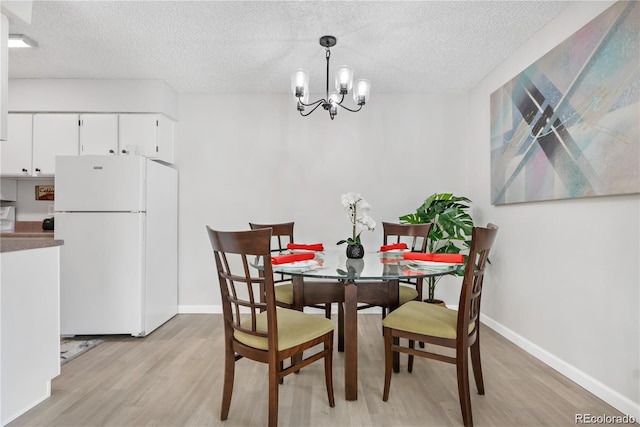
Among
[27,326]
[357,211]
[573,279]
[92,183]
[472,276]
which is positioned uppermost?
[92,183]

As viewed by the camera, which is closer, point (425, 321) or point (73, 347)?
point (425, 321)

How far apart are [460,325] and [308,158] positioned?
260 centimetres

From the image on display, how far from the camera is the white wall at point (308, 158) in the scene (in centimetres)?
393

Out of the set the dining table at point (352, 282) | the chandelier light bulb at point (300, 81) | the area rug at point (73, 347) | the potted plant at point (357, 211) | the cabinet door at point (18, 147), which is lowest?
the area rug at point (73, 347)

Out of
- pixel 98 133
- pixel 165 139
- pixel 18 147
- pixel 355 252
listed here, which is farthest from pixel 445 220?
pixel 18 147

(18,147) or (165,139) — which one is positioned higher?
(165,139)

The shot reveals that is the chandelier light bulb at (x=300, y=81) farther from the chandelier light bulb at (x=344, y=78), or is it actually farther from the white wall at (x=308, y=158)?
the white wall at (x=308, y=158)

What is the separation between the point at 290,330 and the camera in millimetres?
1742

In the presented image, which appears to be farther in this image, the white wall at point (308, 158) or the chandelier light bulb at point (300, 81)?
the white wall at point (308, 158)

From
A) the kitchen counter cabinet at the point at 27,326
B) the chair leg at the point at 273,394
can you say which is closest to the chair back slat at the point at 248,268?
the chair leg at the point at 273,394

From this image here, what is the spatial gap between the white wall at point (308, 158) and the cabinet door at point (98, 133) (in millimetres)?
631

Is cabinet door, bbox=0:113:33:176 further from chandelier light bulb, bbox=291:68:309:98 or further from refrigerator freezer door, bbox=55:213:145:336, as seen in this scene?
chandelier light bulb, bbox=291:68:309:98

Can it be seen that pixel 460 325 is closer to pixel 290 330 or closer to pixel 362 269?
pixel 362 269

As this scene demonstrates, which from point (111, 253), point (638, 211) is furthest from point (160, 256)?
point (638, 211)
